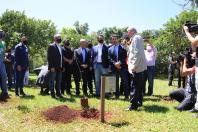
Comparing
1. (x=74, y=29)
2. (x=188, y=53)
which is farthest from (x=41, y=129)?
(x=74, y=29)

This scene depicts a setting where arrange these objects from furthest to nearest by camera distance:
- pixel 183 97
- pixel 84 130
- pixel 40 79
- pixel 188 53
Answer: pixel 40 79
pixel 183 97
pixel 188 53
pixel 84 130

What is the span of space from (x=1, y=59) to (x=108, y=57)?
4.02 m

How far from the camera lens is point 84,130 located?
9047 millimetres

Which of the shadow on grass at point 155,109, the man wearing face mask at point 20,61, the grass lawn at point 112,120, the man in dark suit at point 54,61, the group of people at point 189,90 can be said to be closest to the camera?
the grass lawn at point 112,120

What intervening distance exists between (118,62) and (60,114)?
14.9ft

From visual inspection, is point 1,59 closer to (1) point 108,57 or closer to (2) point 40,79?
(2) point 40,79

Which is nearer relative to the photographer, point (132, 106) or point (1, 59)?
point (132, 106)

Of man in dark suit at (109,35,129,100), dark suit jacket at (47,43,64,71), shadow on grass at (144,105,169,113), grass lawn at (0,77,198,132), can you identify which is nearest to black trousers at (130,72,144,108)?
grass lawn at (0,77,198,132)

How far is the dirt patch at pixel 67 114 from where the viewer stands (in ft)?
33.4

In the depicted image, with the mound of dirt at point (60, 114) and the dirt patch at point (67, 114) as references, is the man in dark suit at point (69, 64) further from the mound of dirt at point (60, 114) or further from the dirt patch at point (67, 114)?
the dirt patch at point (67, 114)

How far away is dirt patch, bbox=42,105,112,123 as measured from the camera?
1018 cm

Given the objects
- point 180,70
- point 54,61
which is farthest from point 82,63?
point 180,70

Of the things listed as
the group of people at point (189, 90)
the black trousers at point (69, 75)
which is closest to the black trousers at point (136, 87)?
the group of people at point (189, 90)

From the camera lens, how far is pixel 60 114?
1052 cm
